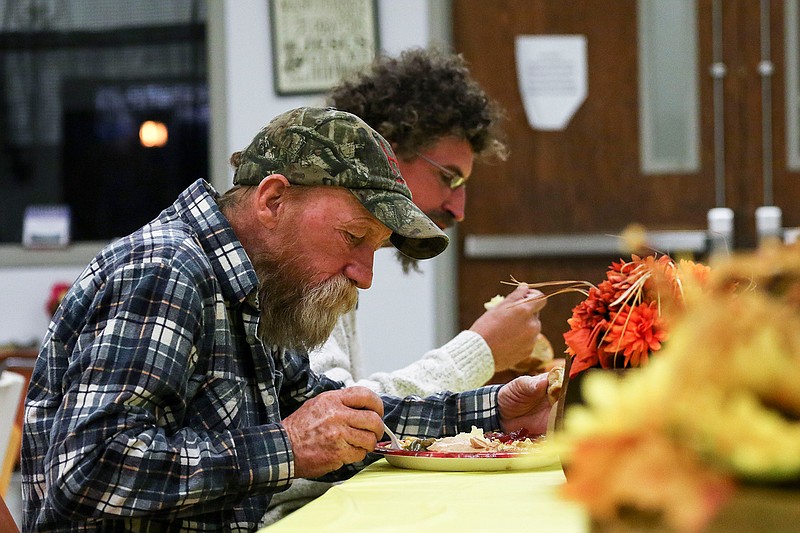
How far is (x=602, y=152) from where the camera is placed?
4.32 m

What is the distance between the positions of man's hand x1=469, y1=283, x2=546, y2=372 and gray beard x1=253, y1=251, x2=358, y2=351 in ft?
2.14

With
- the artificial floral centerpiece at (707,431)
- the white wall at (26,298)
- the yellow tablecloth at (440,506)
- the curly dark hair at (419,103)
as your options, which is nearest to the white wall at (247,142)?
the white wall at (26,298)

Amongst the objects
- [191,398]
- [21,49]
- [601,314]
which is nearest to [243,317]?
[191,398]

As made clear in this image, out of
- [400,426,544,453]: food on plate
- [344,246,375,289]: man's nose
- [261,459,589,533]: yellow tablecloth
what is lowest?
[400,426,544,453]: food on plate

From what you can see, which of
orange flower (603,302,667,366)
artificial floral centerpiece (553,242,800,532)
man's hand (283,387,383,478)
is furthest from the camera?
man's hand (283,387,383,478)

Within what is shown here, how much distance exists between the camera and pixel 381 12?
4.35 meters

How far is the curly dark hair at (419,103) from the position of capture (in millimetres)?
2619

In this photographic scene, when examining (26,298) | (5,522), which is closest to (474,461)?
(5,522)

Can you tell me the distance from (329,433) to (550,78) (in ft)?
10.1

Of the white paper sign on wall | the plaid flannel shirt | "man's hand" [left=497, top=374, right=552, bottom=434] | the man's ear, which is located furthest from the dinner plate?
the white paper sign on wall

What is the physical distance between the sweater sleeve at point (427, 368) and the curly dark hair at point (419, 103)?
0.54 m

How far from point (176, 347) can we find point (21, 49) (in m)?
3.77

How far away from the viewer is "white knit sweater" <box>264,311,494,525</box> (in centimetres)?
220

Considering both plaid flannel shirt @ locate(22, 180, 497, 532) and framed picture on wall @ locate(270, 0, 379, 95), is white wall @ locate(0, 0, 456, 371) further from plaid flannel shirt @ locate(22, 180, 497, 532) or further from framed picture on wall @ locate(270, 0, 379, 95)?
plaid flannel shirt @ locate(22, 180, 497, 532)
